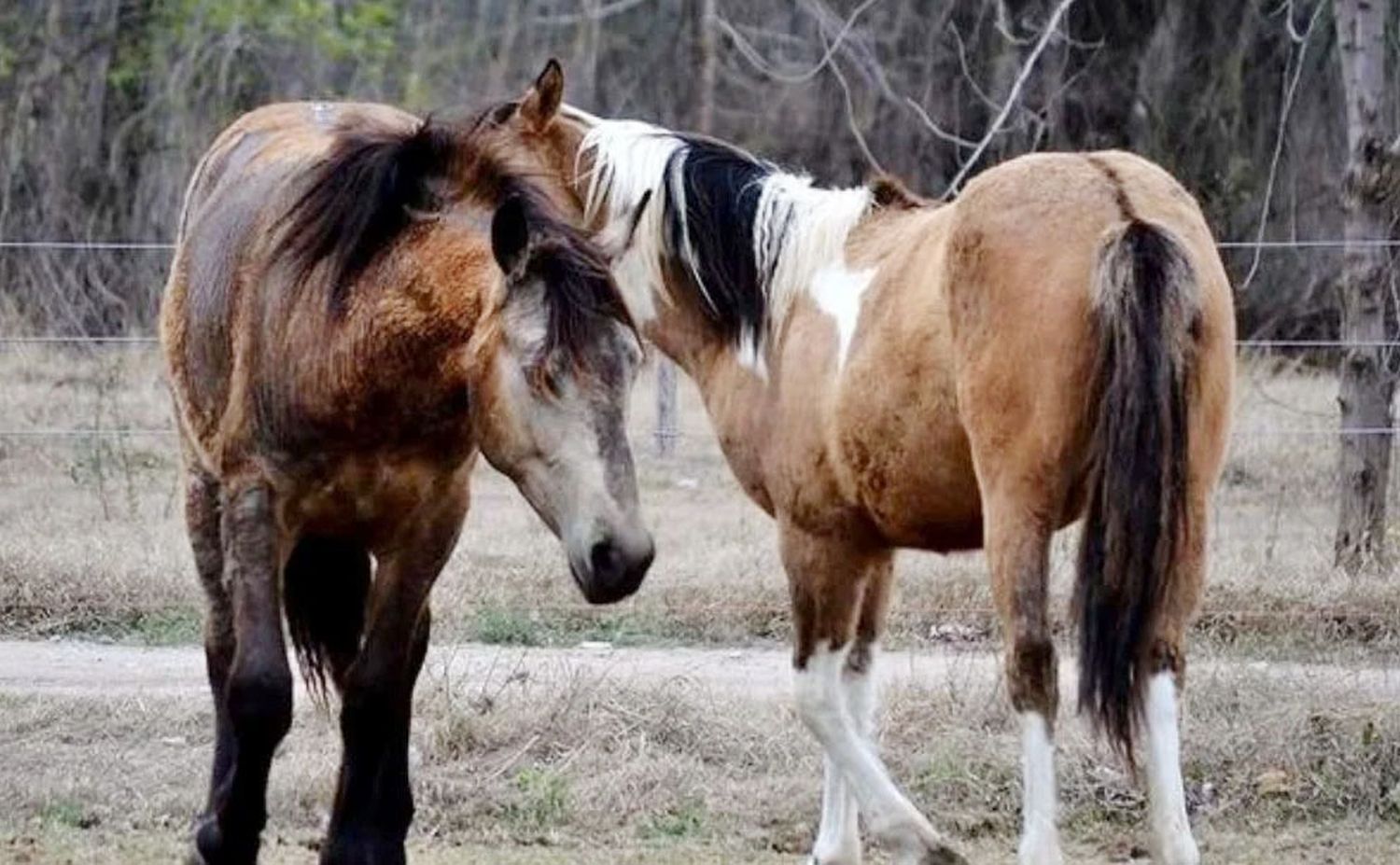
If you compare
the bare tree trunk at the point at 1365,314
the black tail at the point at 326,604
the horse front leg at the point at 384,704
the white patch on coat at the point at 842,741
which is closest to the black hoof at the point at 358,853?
the horse front leg at the point at 384,704

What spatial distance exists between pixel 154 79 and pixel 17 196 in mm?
1618

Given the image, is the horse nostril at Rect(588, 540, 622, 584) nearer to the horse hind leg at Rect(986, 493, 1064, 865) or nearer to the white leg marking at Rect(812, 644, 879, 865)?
the horse hind leg at Rect(986, 493, 1064, 865)

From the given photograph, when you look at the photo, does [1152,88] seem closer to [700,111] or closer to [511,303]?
[700,111]

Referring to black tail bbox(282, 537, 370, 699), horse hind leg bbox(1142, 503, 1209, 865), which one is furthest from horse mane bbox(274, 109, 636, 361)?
horse hind leg bbox(1142, 503, 1209, 865)

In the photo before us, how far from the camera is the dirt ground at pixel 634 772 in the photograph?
6.12 meters

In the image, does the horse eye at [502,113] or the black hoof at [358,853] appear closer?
the horse eye at [502,113]

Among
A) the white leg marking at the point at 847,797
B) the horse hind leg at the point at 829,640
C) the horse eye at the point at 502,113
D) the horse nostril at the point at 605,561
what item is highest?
the horse eye at the point at 502,113

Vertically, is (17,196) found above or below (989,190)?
below

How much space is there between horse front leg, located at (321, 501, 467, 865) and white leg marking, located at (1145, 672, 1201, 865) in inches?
61.7

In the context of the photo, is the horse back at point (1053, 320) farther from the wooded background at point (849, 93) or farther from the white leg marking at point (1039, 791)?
the wooded background at point (849, 93)

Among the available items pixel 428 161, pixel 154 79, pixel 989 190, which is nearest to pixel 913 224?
pixel 989 190

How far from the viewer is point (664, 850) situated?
605cm

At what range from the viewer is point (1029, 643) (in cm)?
484

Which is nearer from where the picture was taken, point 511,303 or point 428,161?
point 511,303
